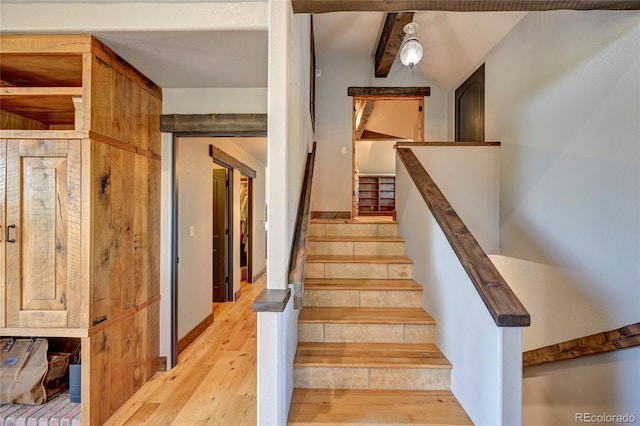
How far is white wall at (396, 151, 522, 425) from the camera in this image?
1.49 meters

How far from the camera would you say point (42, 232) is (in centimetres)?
205

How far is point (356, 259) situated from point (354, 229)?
0.59m

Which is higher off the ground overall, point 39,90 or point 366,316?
point 39,90

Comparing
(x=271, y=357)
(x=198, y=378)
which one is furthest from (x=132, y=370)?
(x=271, y=357)

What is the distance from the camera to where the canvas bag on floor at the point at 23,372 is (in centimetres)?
210

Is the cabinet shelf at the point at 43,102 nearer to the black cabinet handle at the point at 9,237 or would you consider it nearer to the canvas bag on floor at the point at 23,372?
the black cabinet handle at the point at 9,237

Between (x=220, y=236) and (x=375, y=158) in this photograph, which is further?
(x=375, y=158)

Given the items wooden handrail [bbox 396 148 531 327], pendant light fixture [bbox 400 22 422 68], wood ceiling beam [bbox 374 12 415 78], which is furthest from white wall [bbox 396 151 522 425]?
wood ceiling beam [bbox 374 12 415 78]

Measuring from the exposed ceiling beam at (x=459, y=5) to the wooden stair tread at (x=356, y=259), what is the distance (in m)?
1.82

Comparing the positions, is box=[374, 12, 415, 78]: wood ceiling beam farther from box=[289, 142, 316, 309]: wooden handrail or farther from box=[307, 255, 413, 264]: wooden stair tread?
box=[307, 255, 413, 264]: wooden stair tread

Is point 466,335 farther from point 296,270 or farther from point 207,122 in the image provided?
point 207,122

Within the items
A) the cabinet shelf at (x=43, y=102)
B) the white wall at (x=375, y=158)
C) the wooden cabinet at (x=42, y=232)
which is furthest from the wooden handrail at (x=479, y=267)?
the white wall at (x=375, y=158)

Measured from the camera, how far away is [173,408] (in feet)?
7.56

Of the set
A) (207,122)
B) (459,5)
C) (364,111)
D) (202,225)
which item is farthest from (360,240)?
(364,111)
